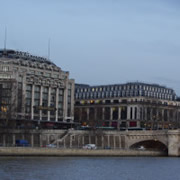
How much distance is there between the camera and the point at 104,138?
14525 cm

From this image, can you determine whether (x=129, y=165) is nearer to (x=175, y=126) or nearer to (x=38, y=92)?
(x=38, y=92)

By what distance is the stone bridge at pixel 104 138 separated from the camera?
432 feet

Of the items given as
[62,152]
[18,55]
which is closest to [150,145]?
[62,152]

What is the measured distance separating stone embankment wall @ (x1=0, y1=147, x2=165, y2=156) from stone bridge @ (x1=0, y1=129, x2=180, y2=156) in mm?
4447

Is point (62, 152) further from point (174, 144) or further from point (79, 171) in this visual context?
point (174, 144)

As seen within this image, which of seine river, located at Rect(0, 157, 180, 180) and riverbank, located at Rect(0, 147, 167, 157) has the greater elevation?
riverbank, located at Rect(0, 147, 167, 157)

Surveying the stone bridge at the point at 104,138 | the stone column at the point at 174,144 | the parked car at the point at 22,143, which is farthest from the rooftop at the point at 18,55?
the stone column at the point at 174,144

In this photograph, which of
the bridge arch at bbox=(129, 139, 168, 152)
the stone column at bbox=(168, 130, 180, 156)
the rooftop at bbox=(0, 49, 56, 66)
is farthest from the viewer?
the rooftop at bbox=(0, 49, 56, 66)

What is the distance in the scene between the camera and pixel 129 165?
3942 inches

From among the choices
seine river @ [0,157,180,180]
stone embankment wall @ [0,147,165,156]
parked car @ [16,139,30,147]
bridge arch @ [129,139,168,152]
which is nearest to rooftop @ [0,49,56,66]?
bridge arch @ [129,139,168,152]

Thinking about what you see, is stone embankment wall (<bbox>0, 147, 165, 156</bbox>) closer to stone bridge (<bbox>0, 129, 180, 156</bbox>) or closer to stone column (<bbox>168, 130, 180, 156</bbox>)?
stone column (<bbox>168, 130, 180, 156</bbox>)

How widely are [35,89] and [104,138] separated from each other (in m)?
32.7

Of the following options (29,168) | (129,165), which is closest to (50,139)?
(129,165)

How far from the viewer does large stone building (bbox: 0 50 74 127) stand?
152375 mm
